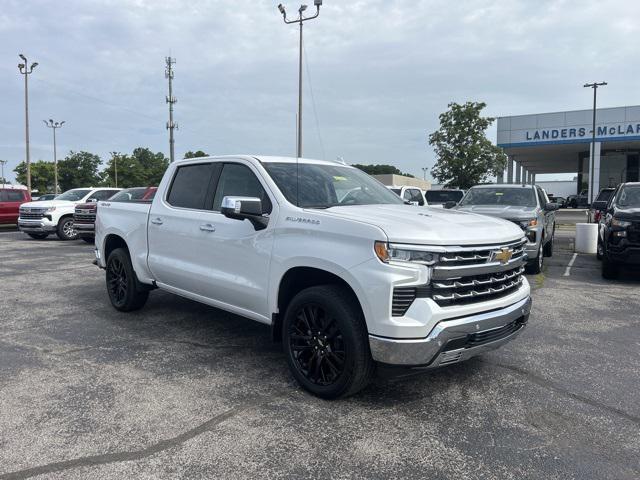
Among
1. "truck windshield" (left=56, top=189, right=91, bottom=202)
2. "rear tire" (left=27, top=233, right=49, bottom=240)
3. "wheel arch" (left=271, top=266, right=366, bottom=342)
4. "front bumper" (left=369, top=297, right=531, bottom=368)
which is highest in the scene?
"truck windshield" (left=56, top=189, right=91, bottom=202)

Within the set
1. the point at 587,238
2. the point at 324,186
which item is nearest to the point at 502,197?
the point at 587,238

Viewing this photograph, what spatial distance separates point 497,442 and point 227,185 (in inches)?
123

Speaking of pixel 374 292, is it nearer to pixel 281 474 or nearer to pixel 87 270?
pixel 281 474

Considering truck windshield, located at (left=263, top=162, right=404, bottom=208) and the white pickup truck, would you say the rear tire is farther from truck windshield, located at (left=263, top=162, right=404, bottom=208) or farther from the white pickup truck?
truck windshield, located at (left=263, top=162, right=404, bottom=208)

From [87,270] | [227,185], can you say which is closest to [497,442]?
[227,185]

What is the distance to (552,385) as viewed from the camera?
13.7 ft

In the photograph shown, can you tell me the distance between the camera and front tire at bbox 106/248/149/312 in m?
6.15

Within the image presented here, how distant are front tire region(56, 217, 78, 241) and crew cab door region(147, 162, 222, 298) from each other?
1274cm

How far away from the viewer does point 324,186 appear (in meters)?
4.67

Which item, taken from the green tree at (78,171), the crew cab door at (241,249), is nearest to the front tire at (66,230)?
the crew cab door at (241,249)

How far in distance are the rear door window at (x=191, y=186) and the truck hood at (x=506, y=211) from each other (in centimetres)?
546

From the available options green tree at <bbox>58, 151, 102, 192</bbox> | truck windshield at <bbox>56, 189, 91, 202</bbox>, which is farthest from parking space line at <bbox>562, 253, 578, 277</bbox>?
green tree at <bbox>58, 151, 102, 192</bbox>

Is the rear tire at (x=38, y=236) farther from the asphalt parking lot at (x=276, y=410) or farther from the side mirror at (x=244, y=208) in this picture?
the side mirror at (x=244, y=208)

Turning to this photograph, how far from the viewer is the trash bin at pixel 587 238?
1344 centimetres
